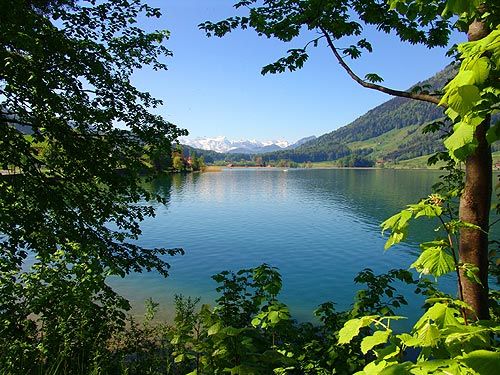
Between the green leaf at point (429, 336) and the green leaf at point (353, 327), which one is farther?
the green leaf at point (353, 327)

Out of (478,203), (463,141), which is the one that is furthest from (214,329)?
(463,141)

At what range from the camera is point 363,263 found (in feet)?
95.1

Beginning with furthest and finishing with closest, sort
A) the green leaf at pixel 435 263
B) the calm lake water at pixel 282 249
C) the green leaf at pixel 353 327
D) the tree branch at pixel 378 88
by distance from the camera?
the calm lake water at pixel 282 249 < the tree branch at pixel 378 88 < the green leaf at pixel 353 327 < the green leaf at pixel 435 263

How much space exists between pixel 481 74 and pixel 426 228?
47.6 m

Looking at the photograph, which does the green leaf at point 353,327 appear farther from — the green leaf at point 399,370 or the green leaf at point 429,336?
the green leaf at point 399,370

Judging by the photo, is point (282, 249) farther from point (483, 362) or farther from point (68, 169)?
point (483, 362)

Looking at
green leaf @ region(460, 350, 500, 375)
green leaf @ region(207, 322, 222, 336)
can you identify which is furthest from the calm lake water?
green leaf @ region(460, 350, 500, 375)

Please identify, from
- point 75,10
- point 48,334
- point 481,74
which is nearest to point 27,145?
point 75,10

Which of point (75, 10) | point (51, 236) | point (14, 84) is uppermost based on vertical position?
point (75, 10)

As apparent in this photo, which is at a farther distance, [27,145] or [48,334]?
[48,334]

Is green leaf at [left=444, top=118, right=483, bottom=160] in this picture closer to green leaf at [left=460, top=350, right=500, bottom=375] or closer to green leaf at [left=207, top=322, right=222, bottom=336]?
green leaf at [left=460, top=350, right=500, bottom=375]

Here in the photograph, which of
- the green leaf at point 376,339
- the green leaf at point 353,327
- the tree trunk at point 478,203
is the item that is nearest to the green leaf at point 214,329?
the green leaf at point 353,327

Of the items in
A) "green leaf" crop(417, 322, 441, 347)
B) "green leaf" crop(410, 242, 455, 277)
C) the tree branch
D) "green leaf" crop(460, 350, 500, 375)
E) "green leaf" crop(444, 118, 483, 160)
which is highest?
the tree branch

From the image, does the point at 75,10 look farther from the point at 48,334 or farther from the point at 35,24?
the point at 48,334
